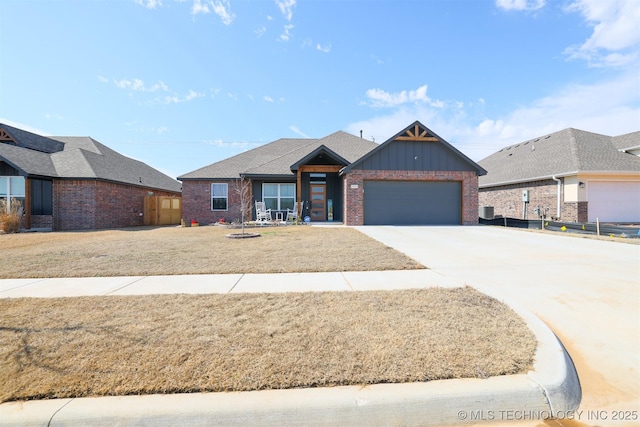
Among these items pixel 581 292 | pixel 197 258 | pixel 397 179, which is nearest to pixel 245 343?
pixel 197 258

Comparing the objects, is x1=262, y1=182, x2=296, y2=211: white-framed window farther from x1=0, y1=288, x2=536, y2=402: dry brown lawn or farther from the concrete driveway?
x1=0, y1=288, x2=536, y2=402: dry brown lawn

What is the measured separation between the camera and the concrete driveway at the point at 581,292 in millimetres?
2361

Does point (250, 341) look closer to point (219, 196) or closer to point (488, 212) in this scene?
point (219, 196)

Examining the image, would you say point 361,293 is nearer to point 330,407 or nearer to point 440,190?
point 330,407

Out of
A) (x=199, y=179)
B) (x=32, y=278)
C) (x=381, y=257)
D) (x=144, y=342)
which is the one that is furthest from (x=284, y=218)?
(x=144, y=342)

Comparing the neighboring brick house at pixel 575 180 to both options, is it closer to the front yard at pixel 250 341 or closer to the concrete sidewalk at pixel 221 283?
the concrete sidewalk at pixel 221 283

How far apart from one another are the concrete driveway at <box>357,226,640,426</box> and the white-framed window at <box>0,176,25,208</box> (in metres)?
18.8

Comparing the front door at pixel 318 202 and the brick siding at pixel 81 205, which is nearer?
the brick siding at pixel 81 205

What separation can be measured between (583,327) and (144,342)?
16.1 ft

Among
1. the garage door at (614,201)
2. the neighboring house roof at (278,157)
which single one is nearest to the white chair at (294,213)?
the neighboring house roof at (278,157)

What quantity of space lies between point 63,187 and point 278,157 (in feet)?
39.9

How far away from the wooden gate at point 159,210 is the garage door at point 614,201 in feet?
86.7

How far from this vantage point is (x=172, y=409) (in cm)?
199

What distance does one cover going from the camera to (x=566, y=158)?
16.9m
